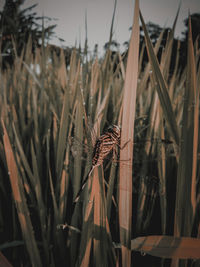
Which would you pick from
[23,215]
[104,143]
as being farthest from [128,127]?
[23,215]

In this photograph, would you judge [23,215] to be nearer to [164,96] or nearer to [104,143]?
[104,143]

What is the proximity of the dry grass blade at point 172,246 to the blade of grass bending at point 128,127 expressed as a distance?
2 centimetres

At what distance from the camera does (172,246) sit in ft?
0.57

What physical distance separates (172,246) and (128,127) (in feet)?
0.45

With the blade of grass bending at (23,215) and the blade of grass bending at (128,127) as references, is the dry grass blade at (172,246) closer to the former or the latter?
the blade of grass bending at (128,127)

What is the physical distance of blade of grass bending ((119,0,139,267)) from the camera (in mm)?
182

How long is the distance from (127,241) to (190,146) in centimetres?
14

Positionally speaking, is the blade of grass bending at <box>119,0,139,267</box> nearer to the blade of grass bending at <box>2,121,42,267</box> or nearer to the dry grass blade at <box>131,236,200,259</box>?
the dry grass blade at <box>131,236,200,259</box>

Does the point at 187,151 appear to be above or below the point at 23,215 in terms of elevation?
above

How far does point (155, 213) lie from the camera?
0.40 m

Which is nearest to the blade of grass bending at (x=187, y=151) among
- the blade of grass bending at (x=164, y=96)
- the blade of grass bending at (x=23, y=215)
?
the blade of grass bending at (x=164, y=96)

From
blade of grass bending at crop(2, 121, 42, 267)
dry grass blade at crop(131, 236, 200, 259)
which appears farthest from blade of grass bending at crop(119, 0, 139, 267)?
blade of grass bending at crop(2, 121, 42, 267)

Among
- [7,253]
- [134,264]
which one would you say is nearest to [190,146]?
[134,264]

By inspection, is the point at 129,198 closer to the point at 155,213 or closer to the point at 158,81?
the point at 158,81
